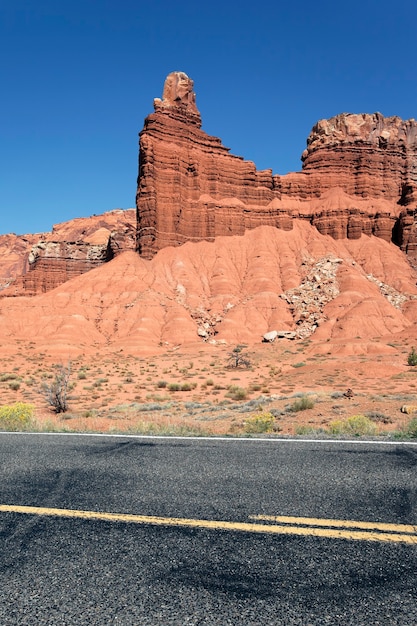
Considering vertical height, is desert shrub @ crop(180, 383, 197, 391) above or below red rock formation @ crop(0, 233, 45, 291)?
below

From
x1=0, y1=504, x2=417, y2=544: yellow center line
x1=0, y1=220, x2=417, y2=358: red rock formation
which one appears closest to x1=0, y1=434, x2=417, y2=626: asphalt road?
x1=0, y1=504, x2=417, y2=544: yellow center line

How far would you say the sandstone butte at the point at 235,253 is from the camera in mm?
55062

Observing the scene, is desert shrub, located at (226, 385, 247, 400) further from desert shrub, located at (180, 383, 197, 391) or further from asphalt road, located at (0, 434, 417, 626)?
asphalt road, located at (0, 434, 417, 626)

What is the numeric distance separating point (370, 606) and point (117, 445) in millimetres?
5456

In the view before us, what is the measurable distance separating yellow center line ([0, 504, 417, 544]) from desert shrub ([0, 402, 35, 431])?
6769mm

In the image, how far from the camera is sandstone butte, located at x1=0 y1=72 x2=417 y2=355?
55062 millimetres

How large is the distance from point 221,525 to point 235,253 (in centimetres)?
6878

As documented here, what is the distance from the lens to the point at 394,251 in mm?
72500

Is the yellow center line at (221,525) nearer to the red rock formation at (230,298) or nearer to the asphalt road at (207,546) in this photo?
the asphalt road at (207,546)

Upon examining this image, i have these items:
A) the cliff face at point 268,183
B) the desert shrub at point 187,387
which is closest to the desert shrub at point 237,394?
the desert shrub at point 187,387

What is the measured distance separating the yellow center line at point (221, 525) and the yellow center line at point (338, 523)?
5cm

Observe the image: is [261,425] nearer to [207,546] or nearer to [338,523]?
[338,523]

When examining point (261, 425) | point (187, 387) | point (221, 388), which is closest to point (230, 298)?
point (221, 388)

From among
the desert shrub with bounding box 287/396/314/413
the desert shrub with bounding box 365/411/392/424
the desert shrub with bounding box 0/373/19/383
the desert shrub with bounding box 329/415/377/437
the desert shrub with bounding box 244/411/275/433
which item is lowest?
the desert shrub with bounding box 0/373/19/383
